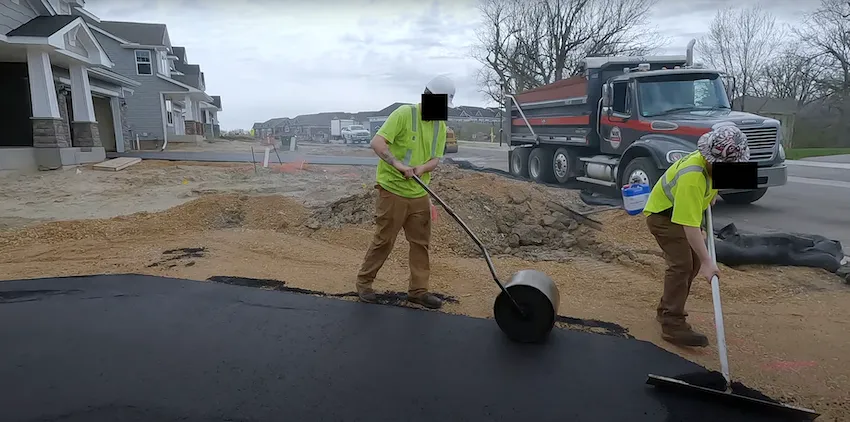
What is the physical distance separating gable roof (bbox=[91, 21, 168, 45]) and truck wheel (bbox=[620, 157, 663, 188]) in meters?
25.7

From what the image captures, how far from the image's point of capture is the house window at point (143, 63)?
982 inches

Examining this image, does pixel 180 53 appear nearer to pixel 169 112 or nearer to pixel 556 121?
pixel 169 112

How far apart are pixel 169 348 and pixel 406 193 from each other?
168cm

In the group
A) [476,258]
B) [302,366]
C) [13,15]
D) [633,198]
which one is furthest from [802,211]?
[13,15]

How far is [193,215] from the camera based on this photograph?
6746 mm

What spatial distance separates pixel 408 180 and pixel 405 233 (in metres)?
0.38

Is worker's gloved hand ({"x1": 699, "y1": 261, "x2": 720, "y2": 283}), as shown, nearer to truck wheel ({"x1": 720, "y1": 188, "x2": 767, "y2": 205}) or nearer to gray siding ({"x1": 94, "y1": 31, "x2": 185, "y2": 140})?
truck wheel ({"x1": 720, "y1": 188, "x2": 767, "y2": 205})

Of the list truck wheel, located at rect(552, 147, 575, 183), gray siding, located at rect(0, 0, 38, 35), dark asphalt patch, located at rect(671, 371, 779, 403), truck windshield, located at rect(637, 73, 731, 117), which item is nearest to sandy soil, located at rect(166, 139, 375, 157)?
truck wheel, located at rect(552, 147, 575, 183)

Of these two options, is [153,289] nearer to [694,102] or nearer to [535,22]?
[694,102]

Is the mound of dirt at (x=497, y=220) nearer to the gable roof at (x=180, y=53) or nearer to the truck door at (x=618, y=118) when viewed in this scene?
the truck door at (x=618, y=118)

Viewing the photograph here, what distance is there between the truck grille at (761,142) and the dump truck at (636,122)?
0.05 ft

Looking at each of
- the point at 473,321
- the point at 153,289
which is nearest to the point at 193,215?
the point at 153,289

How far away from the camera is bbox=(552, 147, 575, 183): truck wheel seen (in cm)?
1070

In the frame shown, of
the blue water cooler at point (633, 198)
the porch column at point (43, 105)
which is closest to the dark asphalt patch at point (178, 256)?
the blue water cooler at point (633, 198)
